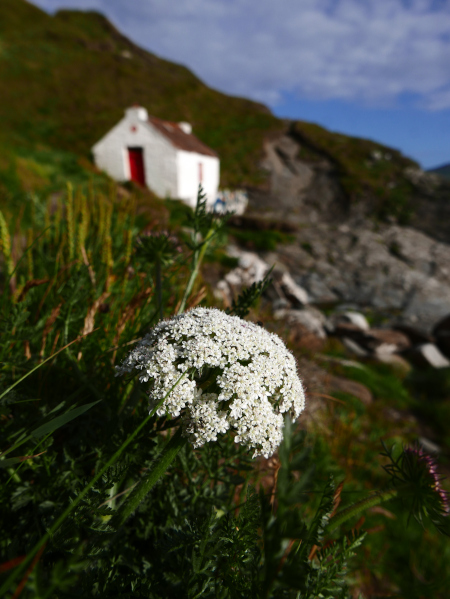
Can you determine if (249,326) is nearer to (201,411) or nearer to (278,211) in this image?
(201,411)

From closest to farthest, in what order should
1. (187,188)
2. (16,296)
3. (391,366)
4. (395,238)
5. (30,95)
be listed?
(16,296)
(391,366)
(187,188)
(30,95)
(395,238)

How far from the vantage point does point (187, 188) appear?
68.3 ft

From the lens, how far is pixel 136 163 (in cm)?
1959

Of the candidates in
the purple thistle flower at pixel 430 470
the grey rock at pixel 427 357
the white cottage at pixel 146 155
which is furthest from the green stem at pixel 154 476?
the white cottage at pixel 146 155

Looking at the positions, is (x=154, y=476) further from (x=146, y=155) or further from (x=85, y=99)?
(x=85, y=99)

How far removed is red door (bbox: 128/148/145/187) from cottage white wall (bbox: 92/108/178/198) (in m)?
0.23

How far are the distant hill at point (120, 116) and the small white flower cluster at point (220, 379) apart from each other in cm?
1757

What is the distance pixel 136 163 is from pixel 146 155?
878mm

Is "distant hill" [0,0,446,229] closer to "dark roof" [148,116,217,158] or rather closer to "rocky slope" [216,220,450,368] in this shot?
"dark roof" [148,116,217,158]

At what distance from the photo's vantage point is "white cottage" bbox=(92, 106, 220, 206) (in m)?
18.8

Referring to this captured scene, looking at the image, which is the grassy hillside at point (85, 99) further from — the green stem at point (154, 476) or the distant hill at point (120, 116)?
the green stem at point (154, 476)

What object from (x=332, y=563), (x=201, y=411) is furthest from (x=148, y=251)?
(x=332, y=563)

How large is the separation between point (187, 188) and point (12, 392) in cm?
2073

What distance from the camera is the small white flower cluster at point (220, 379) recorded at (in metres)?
1.32
